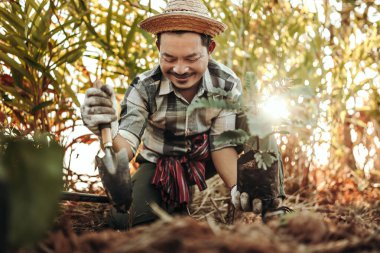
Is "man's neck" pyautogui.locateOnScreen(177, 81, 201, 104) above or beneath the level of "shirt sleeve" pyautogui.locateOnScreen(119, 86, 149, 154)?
above

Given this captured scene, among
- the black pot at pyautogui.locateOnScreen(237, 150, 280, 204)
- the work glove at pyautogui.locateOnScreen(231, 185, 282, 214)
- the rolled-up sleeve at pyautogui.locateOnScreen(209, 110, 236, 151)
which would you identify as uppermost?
the rolled-up sleeve at pyautogui.locateOnScreen(209, 110, 236, 151)

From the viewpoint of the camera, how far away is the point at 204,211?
2.02m

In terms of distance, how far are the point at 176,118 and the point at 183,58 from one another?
8.2 inches

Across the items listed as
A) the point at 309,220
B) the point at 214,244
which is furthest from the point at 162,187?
the point at 214,244

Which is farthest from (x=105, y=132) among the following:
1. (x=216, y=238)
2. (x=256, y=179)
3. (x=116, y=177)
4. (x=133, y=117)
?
(x=216, y=238)

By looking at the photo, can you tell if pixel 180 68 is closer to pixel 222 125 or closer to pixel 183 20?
pixel 183 20

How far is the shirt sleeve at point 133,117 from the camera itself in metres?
1.58

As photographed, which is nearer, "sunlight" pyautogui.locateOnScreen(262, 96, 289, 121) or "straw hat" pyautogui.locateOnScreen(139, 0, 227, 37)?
"sunlight" pyautogui.locateOnScreen(262, 96, 289, 121)

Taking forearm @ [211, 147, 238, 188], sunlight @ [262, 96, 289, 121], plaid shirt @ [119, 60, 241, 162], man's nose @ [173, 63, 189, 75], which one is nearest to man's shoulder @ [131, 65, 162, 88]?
plaid shirt @ [119, 60, 241, 162]

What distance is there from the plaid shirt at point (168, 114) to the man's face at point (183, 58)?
0.07m

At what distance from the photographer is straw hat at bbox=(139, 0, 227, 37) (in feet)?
4.86

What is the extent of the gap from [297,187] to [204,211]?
45 centimetres

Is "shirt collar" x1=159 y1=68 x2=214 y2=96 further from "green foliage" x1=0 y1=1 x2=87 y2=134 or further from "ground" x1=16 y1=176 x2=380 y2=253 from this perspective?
"ground" x1=16 y1=176 x2=380 y2=253

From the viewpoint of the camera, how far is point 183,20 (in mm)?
1480
